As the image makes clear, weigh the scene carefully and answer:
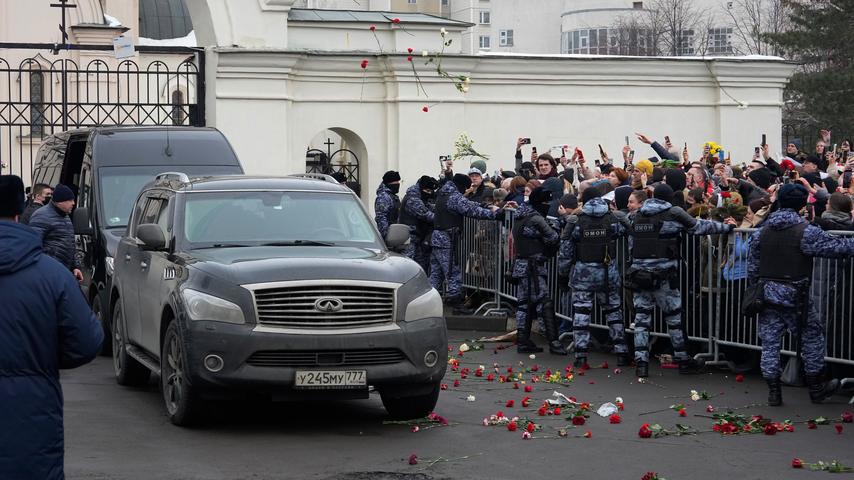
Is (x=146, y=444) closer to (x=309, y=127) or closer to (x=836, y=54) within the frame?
(x=309, y=127)

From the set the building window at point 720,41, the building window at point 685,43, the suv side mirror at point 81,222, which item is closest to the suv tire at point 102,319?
the suv side mirror at point 81,222

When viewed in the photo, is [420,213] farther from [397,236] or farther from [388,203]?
[397,236]

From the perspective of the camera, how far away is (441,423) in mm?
10719

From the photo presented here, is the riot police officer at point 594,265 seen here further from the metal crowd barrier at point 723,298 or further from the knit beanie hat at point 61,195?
the knit beanie hat at point 61,195

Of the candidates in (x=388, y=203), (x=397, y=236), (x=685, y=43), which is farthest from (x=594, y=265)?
(x=685, y=43)

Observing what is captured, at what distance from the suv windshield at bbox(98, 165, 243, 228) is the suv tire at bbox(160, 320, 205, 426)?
4.47 m

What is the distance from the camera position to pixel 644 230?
1339 centimetres

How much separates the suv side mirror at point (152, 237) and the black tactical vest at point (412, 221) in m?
8.02

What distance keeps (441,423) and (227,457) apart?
203 cm

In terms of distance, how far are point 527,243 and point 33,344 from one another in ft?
30.7

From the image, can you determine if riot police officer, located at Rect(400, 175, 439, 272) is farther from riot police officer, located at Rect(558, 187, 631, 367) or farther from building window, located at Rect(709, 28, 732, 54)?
building window, located at Rect(709, 28, 732, 54)

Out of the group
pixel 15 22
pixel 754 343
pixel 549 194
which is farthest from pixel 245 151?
pixel 15 22

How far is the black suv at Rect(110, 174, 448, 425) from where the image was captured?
999 cm

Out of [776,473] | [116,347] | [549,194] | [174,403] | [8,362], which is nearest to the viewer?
[8,362]
